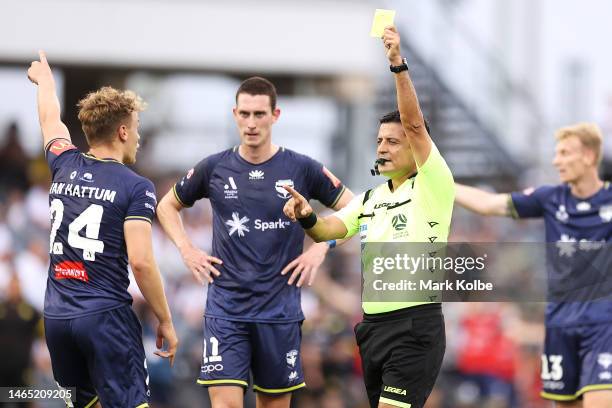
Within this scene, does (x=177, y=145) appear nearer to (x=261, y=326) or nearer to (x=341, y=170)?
(x=341, y=170)

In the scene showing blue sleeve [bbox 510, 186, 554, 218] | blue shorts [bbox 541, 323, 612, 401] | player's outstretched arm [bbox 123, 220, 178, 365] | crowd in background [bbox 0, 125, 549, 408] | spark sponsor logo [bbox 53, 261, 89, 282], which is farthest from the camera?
crowd in background [bbox 0, 125, 549, 408]

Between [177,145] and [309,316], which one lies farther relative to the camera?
[177,145]

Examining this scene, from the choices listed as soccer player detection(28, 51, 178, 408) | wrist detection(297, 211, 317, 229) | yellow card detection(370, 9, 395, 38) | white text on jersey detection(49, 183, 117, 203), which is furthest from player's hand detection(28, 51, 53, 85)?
yellow card detection(370, 9, 395, 38)

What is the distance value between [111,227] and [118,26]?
12.4m

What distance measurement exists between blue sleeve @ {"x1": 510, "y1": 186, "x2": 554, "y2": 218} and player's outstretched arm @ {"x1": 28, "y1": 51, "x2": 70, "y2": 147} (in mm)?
4200

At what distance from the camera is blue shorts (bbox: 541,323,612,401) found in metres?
9.96

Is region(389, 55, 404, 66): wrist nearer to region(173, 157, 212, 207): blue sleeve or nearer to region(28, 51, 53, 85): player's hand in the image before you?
region(173, 157, 212, 207): blue sleeve

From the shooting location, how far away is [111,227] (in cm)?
827

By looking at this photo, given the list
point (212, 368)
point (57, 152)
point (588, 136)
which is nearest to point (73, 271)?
point (57, 152)

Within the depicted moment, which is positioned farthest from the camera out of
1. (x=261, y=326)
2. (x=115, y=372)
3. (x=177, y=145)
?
(x=177, y=145)

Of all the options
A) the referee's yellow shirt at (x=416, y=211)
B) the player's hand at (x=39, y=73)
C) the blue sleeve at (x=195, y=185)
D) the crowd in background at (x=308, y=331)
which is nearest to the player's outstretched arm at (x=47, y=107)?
the player's hand at (x=39, y=73)

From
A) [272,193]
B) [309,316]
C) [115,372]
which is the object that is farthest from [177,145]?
[115,372]

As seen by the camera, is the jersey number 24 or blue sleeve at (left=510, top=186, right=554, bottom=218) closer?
the jersey number 24

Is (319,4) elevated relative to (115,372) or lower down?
elevated
